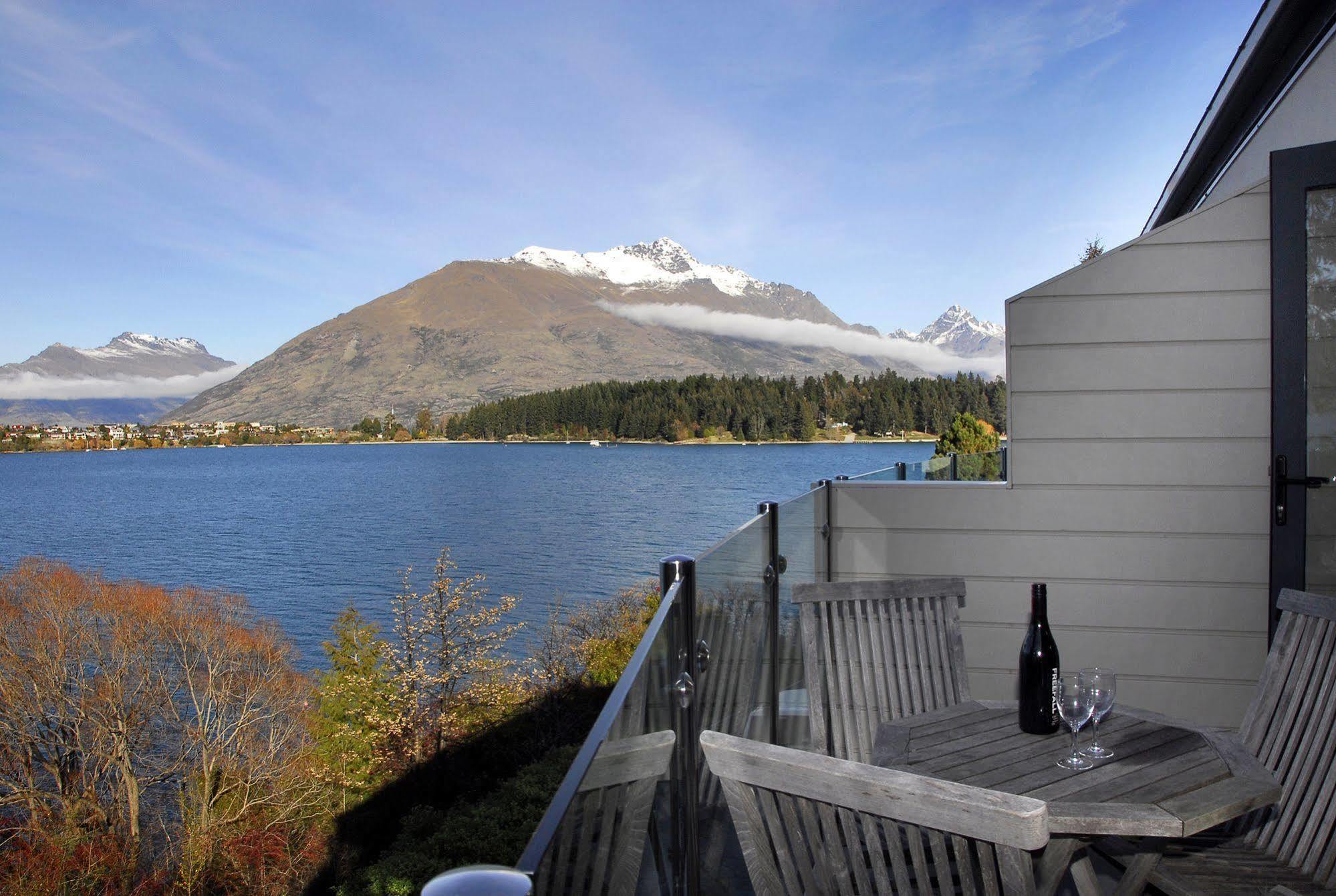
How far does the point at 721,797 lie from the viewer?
174cm

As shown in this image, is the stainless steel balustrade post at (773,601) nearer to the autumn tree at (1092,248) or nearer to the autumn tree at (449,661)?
the autumn tree at (1092,248)

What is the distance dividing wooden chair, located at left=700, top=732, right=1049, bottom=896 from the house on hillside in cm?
267

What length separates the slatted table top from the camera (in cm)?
150

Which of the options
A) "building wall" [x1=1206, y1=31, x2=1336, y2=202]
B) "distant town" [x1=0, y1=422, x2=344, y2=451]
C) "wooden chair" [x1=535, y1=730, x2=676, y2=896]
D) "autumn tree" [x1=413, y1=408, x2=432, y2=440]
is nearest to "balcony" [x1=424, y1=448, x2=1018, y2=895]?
"wooden chair" [x1=535, y1=730, x2=676, y2=896]

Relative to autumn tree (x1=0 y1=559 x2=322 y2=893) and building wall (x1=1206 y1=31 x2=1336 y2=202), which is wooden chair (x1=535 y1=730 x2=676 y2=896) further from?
autumn tree (x1=0 y1=559 x2=322 y2=893)

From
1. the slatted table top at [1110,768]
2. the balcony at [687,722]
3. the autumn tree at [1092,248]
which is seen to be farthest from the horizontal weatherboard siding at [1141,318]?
the autumn tree at [1092,248]

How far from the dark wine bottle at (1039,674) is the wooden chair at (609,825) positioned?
3.34 ft

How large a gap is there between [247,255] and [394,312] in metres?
77.0

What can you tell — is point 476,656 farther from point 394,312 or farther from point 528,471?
point 394,312

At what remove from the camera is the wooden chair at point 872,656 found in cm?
239

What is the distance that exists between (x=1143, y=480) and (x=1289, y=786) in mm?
1729

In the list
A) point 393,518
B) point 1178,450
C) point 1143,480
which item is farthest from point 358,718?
point 1178,450

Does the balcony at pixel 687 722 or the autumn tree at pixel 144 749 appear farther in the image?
the autumn tree at pixel 144 749

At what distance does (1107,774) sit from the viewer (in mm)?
1690
